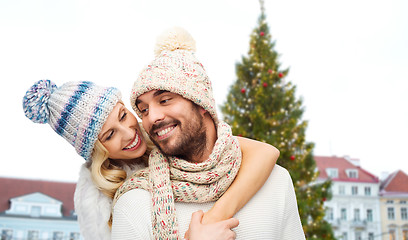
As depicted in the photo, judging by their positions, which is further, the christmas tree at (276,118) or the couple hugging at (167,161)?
the christmas tree at (276,118)

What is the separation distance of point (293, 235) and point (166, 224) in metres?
0.63

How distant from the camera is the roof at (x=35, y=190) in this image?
2319cm

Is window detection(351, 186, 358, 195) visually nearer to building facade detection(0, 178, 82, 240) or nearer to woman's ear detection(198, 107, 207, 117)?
building facade detection(0, 178, 82, 240)

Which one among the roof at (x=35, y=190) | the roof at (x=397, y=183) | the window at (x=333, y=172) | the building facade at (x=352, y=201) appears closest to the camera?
the roof at (x=35, y=190)

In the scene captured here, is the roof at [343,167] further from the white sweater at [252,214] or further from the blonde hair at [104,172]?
the blonde hair at [104,172]

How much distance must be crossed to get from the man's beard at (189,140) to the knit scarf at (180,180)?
0.05m

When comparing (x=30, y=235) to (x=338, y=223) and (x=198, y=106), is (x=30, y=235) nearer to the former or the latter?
(x=338, y=223)

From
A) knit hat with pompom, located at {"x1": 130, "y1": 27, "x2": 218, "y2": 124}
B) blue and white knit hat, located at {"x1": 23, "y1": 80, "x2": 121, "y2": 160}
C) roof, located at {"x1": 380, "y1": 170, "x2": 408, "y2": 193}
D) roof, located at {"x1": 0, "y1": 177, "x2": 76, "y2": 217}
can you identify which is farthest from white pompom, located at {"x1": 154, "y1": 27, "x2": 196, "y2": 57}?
roof, located at {"x1": 380, "y1": 170, "x2": 408, "y2": 193}

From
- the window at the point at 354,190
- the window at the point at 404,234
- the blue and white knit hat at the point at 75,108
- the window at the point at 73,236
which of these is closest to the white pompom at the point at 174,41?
the blue and white knit hat at the point at 75,108

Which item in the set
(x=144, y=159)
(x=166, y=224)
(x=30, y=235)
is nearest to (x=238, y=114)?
(x=144, y=159)

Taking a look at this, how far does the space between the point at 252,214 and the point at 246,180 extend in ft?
0.48

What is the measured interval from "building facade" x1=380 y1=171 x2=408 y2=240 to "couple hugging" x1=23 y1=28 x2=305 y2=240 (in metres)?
28.7

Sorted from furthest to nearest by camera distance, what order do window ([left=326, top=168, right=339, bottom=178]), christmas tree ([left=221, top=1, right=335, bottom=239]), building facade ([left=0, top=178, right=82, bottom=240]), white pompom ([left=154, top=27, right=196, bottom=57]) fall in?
1. window ([left=326, top=168, right=339, bottom=178])
2. building facade ([left=0, top=178, right=82, bottom=240])
3. christmas tree ([left=221, top=1, right=335, bottom=239])
4. white pompom ([left=154, top=27, right=196, bottom=57])

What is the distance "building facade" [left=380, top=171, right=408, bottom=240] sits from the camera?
27.5 meters
